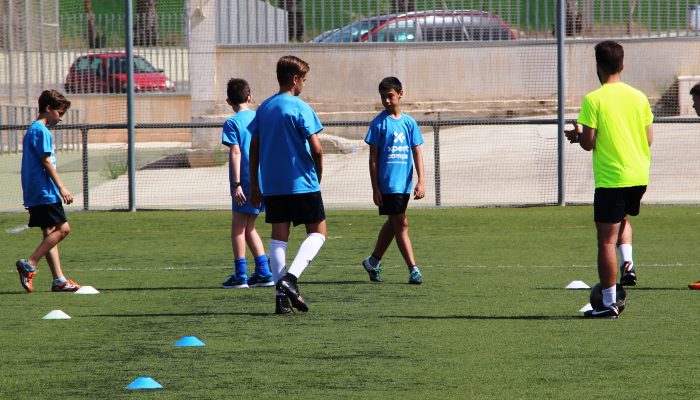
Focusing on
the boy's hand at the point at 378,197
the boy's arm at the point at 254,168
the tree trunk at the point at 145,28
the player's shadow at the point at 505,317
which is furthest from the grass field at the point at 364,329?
the tree trunk at the point at 145,28

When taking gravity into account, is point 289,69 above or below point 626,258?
above

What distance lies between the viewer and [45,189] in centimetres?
1005

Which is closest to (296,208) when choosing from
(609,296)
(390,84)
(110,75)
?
(390,84)

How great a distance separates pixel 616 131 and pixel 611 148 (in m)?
0.11

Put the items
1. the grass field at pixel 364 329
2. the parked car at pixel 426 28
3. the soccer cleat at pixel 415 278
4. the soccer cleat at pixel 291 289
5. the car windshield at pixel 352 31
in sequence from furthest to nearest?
the car windshield at pixel 352 31
the parked car at pixel 426 28
the soccer cleat at pixel 415 278
the soccer cleat at pixel 291 289
the grass field at pixel 364 329

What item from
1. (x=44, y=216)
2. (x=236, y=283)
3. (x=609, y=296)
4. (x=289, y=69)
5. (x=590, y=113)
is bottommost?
(x=236, y=283)

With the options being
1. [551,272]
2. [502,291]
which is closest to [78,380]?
[502,291]

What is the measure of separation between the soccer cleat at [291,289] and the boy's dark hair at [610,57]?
2.40 m

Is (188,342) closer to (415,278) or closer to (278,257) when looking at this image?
(278,257)

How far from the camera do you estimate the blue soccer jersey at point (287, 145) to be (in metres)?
8.65

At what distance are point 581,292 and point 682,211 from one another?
Result: 293 inches

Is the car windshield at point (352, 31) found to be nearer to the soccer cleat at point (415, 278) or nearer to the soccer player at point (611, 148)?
the soccer cleat at point (415, 278)

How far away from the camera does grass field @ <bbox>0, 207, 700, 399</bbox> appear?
6.26 m

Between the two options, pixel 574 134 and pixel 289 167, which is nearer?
pixel 574 134
